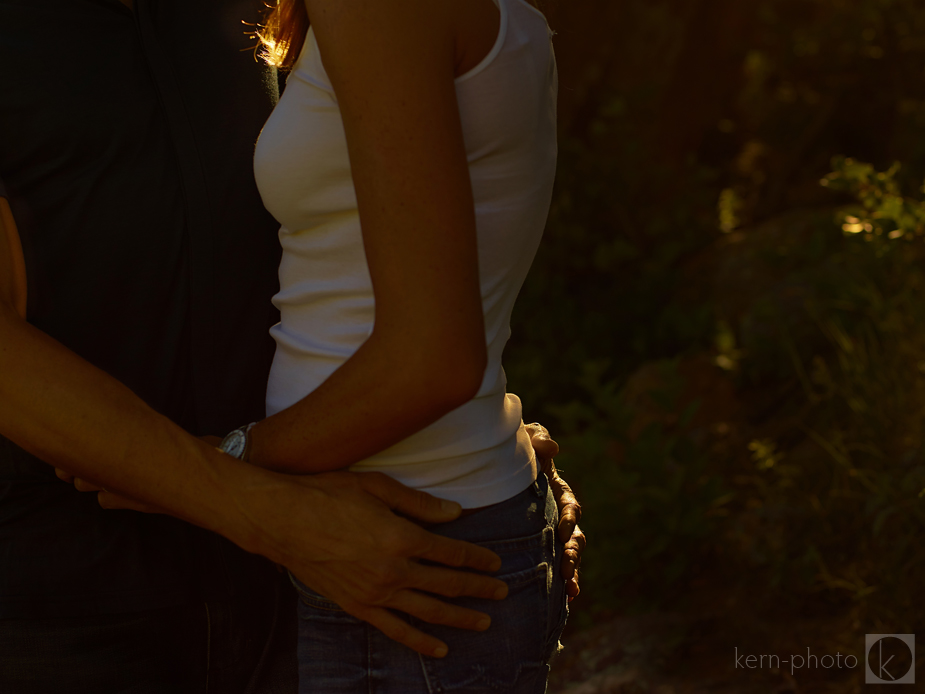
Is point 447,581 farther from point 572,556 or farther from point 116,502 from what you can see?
point 116,502

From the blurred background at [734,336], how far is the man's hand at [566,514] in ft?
2.49

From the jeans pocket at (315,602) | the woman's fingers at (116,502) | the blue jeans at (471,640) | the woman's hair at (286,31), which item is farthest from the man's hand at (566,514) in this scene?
the woman's hair at (286,31)

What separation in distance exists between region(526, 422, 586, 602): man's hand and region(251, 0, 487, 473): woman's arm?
0.44 metres

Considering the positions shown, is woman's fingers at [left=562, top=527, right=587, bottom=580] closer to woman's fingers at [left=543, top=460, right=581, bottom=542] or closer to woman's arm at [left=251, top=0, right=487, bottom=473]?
woman's fingers at [left=543, top=460, right=581, bottom=542]

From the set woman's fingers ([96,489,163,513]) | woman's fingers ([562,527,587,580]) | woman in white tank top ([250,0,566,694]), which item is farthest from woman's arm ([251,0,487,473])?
woman's fingers ([562,527,587,580])

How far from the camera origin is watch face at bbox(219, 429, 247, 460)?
126cm

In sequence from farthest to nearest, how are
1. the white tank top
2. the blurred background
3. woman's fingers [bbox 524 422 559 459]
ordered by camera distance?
1. the blurred background
2. woman's fingers [bbox 524 422 559 459]
3. the white tank top

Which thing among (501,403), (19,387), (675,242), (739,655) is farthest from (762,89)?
(19,387)

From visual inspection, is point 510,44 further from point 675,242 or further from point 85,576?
point 675,242

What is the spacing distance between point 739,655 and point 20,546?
2211 mm

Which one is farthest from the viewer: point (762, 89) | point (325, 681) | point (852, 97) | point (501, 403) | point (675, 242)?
point (762, 89)

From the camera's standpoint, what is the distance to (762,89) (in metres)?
6.48

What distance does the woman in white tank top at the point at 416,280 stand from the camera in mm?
1056

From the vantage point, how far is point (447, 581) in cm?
121
